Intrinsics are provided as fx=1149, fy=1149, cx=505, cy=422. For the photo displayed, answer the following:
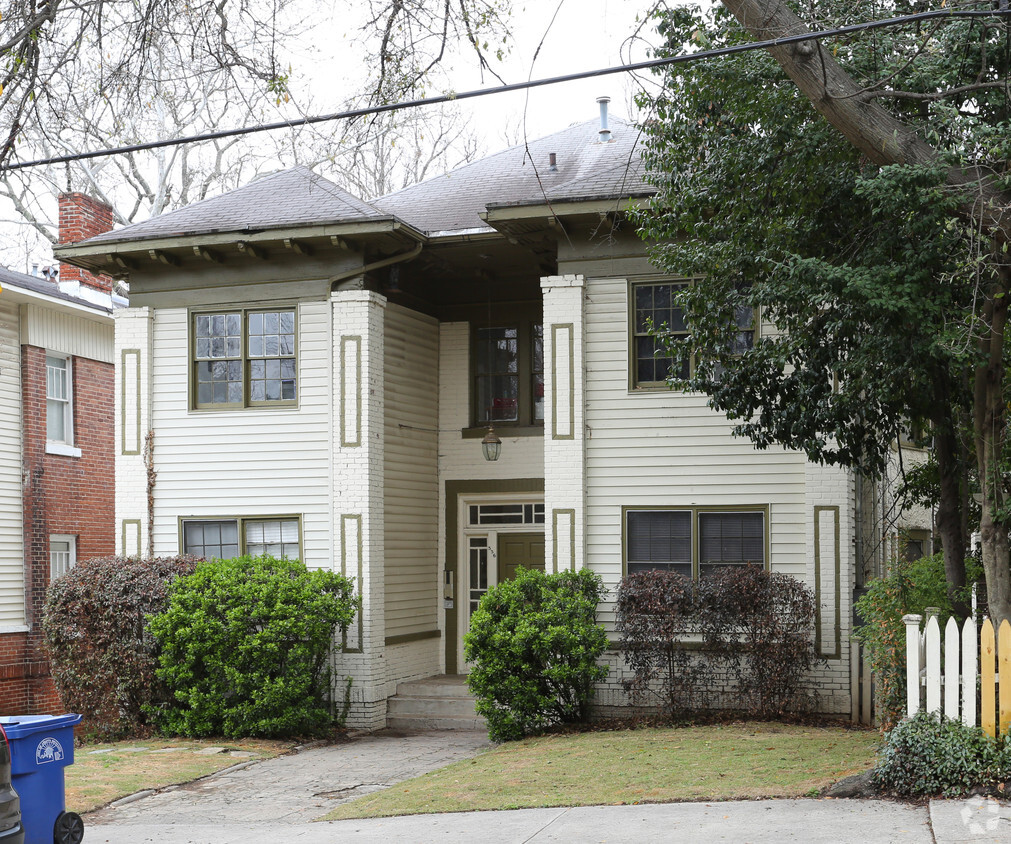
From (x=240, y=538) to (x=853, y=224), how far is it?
9316 mm

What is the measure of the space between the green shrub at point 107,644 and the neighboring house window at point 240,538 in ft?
3.90

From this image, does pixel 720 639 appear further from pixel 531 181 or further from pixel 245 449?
pixel 531 181

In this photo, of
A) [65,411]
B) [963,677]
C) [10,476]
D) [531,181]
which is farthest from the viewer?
[65,411]

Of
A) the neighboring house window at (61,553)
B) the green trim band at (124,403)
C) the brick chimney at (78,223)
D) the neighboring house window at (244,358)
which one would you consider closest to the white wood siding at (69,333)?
the brick chimney at (78,223)

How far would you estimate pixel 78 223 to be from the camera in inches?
802

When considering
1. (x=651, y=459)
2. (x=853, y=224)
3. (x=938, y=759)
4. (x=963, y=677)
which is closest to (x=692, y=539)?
(x=651, y=459)

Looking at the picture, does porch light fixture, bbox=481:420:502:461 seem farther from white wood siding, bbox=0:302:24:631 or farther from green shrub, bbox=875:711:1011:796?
green shrub, bbox=875:711:1011:796

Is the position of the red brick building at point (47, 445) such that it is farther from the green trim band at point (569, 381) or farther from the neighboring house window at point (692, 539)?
the neighboring house window at point (692, 539)

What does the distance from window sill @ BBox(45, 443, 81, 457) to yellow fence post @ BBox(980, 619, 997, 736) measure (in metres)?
16.1

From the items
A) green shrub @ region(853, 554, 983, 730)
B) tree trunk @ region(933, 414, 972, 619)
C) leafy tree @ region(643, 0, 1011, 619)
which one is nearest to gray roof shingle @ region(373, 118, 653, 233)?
leafy tree @ region(643, 0, 1011, 619)

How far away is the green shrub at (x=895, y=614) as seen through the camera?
31.0 feet

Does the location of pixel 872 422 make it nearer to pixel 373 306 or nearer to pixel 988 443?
pixel 988 443

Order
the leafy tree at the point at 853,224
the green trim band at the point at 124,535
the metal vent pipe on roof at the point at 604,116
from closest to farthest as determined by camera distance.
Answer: the leafy tree at the point at 853,224 < the green trim band at the point at 124,535 < the metal vent pipe on roof at the point at 604,116

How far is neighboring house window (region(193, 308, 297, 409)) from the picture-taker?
16.0 m
